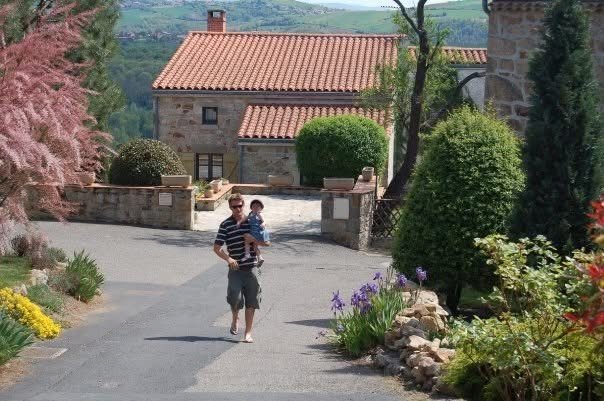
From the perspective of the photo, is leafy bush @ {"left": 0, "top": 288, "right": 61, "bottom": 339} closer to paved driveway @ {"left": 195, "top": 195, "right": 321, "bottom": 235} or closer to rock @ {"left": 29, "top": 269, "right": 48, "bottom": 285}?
rock @ {"left": 29, "top": 269, "right": 48, "bottom": 285}

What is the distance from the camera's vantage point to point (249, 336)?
43.8ft

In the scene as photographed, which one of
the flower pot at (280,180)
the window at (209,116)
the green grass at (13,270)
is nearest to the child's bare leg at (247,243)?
the green grass at (13,270)

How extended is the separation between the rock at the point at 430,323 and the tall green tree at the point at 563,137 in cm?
173

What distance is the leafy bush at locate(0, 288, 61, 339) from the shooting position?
1312 cm

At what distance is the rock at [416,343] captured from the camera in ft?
37.3

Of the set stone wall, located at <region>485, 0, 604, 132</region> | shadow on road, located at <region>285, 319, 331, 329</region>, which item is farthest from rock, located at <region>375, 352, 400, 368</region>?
stone wall, located at <region>485, 0, 604, 132</region>

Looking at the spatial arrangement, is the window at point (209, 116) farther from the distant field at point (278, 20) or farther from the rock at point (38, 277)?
the distant field at point (278, 20)

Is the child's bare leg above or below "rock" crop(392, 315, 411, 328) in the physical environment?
above

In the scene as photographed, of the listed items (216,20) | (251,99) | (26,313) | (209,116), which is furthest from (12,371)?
(216,20)

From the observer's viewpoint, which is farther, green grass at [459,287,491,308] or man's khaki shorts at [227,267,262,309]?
green grass at [459,287,491,308]

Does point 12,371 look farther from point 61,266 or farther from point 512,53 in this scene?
point 512,53

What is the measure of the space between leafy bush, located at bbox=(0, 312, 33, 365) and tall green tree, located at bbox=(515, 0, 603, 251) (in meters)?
5.93

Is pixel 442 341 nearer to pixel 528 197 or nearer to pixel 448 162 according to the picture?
pixel 528 197

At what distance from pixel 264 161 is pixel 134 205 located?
1034cm
